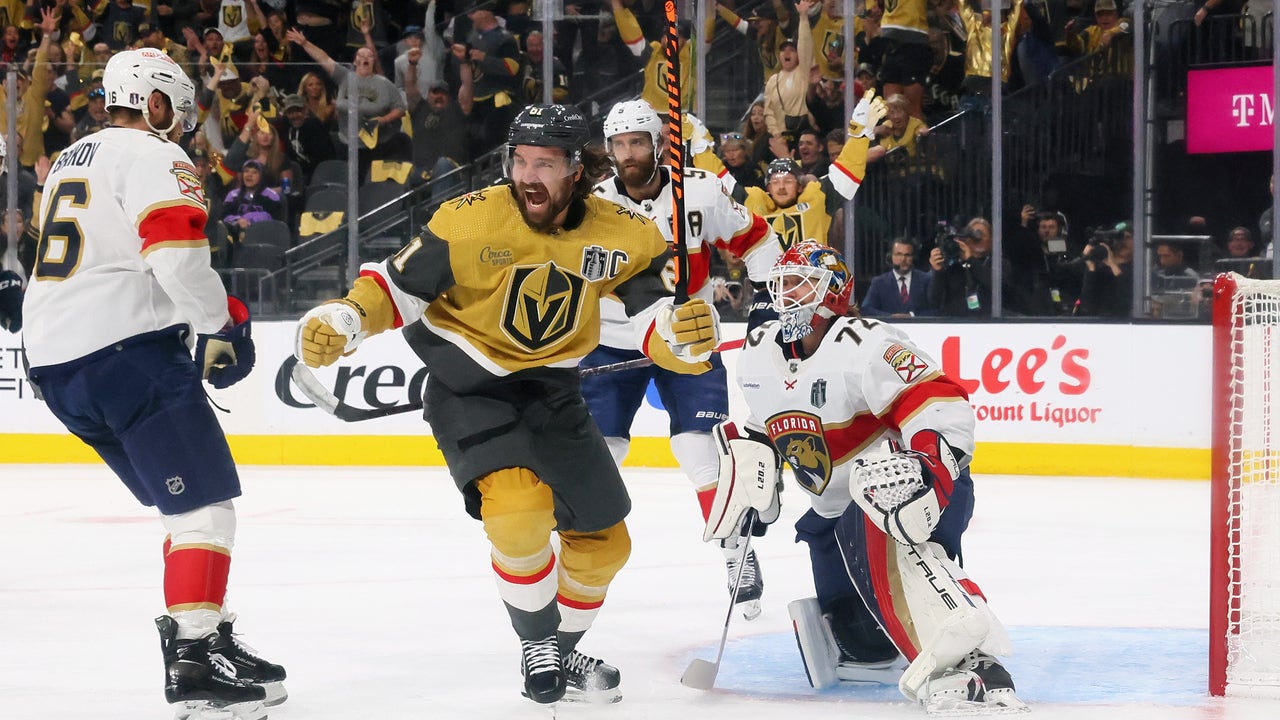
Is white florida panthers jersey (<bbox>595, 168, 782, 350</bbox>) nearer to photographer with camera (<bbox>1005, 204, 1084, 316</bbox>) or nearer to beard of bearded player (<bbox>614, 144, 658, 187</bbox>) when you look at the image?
beard of bearded player (<bbox>614, 144, 658, 187</bbox>)

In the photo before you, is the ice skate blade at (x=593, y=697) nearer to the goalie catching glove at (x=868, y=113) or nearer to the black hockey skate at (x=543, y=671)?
the black hockey skate at (x=543, y=671)

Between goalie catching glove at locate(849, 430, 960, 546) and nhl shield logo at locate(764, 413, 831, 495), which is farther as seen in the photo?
nhl shield logo at locate(764, 413, 831, 495)

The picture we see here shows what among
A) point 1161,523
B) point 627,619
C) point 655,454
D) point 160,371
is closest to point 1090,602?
point 627,619

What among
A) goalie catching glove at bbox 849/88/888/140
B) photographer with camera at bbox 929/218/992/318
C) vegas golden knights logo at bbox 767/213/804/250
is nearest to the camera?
goalie catching glove at bbox 849/88/888/140

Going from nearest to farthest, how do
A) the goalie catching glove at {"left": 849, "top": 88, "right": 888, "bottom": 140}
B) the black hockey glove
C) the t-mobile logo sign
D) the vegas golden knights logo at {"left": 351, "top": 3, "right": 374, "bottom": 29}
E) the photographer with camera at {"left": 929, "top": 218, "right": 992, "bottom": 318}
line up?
the black hockey glove → the goalie catching glove at {"left": 849, "top": 88, "right": 888, "bottom": 140} → the t-mobile logo sign → the photographer with camera at {"left": 929, "top": 218, "right": 992, "bottom": 318} → the vegas golden knights logo at {"left": 351, "top": 3, "right": 374, "bottom": 29}

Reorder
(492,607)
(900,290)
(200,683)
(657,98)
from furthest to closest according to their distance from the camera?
(657,98), (900,290), (492,607), (200,683)

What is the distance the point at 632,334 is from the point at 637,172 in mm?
506

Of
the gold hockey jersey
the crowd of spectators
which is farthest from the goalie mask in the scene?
the crowd of spectators

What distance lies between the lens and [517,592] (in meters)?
3.45

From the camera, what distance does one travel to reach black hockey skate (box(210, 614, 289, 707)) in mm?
3508

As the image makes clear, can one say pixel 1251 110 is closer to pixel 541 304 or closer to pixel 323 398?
pixel 541 304

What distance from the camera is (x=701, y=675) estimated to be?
3.72 metres

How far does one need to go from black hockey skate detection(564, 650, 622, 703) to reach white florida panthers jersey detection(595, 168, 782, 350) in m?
1.63

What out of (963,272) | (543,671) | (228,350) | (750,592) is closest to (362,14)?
(963,272)
